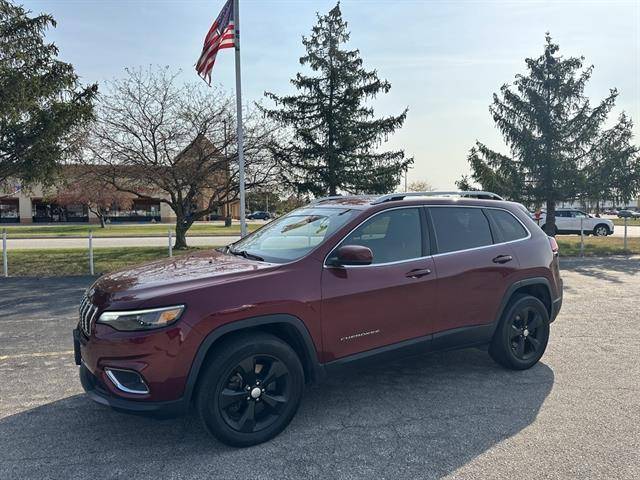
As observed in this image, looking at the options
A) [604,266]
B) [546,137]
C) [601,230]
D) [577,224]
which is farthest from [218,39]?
[601,230]

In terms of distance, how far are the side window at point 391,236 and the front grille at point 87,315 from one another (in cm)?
186

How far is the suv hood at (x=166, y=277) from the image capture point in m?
3.06

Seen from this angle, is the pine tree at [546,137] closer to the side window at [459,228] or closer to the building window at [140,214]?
the side window at [459,228]

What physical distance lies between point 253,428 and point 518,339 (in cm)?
287

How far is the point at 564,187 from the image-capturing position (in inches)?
802

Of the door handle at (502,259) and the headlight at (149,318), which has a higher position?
the door handle at (502,259)

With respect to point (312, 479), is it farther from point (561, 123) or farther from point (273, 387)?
point (561, 123)

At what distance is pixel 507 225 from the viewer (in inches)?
188

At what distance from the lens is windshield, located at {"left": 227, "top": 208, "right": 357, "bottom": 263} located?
3709 mm

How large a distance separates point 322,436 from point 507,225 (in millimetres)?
2890

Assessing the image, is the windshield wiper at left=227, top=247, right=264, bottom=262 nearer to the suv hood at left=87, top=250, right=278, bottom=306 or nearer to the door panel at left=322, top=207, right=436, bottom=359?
the suv hood at left=87, top=250, right=278, bottom=306

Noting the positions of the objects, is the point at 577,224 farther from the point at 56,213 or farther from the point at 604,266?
the point at 56,213

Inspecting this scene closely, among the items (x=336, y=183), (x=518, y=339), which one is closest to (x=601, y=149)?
(x=336, y=183)

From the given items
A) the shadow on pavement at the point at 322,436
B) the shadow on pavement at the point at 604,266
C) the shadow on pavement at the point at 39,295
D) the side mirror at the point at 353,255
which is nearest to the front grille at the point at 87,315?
the shadow on pavement at the point at 322,436
